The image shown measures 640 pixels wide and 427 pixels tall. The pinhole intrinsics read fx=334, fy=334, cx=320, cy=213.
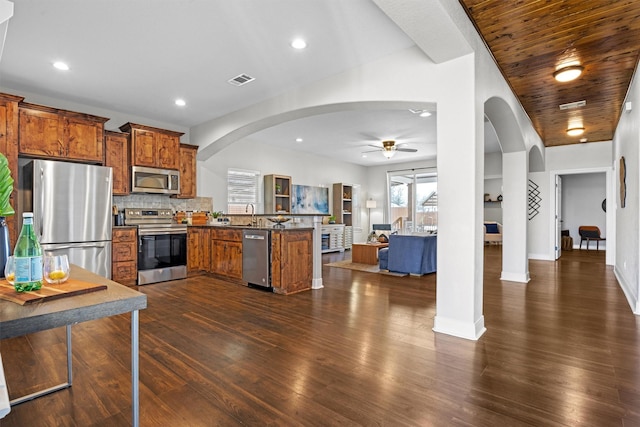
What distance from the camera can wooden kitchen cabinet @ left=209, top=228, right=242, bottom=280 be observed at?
520 cm

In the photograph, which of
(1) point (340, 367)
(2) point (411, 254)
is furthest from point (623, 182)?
(1) point (340, 367)

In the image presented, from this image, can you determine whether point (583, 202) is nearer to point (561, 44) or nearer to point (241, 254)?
point (561, 44)

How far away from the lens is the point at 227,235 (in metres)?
5.41

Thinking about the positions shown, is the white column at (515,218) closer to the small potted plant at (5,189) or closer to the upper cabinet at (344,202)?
the upper cabinet at (344,202)

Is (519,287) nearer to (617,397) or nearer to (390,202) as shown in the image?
(617,397)

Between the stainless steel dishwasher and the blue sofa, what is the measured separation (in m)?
2.43

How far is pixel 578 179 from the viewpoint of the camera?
10.2 meters

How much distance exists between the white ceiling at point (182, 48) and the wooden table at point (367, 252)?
3.63 meters

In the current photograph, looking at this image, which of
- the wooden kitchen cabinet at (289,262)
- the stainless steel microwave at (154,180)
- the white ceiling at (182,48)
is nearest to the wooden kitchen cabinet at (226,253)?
the wooden kitchen cabinet at (289,262)

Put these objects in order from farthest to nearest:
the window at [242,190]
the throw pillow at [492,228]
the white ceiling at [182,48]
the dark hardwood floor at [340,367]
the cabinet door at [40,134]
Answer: the throw pillow at [492,228], the window at [242,190], the cabinet door at [40,134], the white ceiling at [182,48], the dark hardwood floor at [340,367]

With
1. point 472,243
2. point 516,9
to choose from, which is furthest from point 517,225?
point 516,9

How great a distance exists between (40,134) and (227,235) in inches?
110

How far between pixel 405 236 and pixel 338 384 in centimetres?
410

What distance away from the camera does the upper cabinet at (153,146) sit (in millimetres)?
5387
